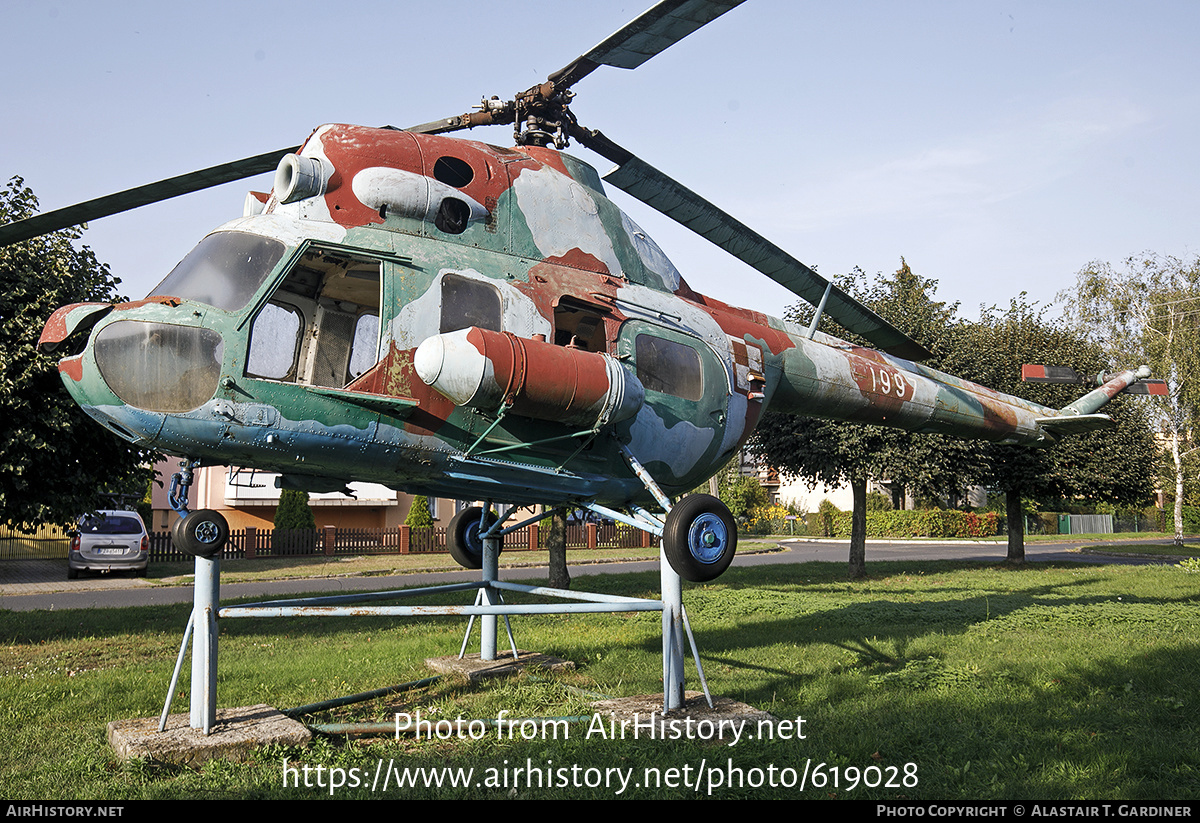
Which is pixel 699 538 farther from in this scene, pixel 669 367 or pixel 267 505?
pixel 267 505

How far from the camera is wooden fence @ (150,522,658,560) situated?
2791cm

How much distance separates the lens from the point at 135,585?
19203 millimetres

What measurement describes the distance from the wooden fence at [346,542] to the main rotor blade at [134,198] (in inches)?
788

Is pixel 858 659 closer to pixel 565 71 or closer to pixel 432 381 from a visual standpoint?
pixel 432 381

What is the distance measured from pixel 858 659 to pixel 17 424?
10.1m

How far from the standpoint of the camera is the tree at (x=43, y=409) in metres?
9.61

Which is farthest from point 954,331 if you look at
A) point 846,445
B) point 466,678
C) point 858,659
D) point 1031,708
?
point 466,678

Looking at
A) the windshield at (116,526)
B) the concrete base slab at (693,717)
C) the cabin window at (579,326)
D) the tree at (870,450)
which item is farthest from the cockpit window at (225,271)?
the windshield at (116,526)

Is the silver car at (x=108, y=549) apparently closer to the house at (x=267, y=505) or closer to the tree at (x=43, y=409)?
the house at (x=267, y=505)

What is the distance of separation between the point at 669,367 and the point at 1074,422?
22.8ft

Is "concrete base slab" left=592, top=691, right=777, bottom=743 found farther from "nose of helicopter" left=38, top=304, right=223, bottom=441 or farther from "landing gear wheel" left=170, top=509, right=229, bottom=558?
"nose of helicopter" left=38, top=304, right=223, bottom=441

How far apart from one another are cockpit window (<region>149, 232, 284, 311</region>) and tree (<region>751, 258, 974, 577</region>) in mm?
15749

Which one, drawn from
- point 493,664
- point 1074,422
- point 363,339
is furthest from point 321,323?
point 1074,422

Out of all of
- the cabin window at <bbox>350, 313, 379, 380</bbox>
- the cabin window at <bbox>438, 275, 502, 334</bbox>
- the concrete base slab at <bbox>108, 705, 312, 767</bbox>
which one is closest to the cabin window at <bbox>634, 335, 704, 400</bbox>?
the cabin window at <bbox>438, 275, 502, 334</bbox>
